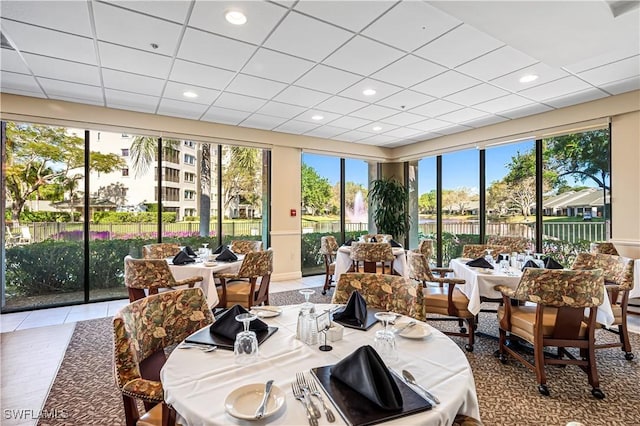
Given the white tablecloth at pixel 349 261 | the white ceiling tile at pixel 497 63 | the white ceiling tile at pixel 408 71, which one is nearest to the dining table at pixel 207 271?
the white tablecloth at pixel 349 261

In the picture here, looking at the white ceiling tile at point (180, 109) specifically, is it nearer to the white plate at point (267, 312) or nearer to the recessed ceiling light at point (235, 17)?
the recessed ceiling light at point (235, 17)

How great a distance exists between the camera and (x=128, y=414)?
1.48 meters

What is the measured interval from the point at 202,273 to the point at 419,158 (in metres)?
5.71

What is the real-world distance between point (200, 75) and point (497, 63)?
11.0 feet

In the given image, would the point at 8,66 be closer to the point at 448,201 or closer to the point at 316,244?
the point at 316,244

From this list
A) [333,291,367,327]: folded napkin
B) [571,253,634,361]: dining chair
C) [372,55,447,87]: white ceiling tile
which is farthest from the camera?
[372,55,447,87]: white ceiling tile

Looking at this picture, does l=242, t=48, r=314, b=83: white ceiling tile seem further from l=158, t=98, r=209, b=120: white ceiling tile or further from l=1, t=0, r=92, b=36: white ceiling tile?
l=158, t=98, r=209, b=120: white ceiling tile

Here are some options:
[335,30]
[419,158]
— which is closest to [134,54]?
[335,30]

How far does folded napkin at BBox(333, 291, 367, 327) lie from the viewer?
5.87 feet

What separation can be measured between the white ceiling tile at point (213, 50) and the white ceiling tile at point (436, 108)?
284cm

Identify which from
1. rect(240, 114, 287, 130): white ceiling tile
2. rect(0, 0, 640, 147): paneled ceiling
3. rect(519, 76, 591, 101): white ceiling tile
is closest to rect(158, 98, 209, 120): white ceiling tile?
rect(0, 0, 640, 147): paneled ceiling

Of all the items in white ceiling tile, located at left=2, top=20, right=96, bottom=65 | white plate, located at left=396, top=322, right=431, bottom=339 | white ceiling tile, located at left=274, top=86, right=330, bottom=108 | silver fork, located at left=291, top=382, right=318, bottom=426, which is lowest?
silver fork, located at left=291, top=382, right=318, bottom=426

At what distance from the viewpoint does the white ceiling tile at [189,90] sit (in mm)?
4191

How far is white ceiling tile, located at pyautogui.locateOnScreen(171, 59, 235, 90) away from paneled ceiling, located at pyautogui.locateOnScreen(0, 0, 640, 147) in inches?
0.9
